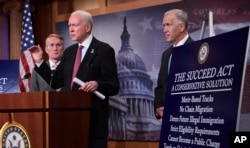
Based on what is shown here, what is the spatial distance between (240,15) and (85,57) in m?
1.48

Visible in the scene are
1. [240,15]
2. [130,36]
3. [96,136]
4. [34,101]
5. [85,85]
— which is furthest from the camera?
[130,36]

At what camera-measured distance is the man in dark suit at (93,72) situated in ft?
9.18

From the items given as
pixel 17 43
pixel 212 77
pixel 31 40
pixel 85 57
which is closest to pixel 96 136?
pixel 85 57

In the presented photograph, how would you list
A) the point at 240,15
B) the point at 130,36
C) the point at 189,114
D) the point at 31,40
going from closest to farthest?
the point at 189,114 < the point at 240,15 < the point at 130,36 < the point at 31,40

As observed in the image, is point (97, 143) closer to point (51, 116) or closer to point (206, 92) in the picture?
point (51, 116)

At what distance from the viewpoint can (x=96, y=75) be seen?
9.66 ft

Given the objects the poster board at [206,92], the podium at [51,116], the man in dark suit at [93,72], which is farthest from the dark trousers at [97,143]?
the poster board at [206,92]

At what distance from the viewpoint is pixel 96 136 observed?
109 inches

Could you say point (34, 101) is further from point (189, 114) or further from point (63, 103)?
point (189, 114)

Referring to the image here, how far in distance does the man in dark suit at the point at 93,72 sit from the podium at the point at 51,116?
325 mm

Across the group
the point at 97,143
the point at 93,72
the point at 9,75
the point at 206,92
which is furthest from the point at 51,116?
the point at 9,75

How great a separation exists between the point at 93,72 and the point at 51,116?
0.72 m

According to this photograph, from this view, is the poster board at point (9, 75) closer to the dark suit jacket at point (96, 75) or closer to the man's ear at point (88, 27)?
the dark suit jacket at point (96, 75)

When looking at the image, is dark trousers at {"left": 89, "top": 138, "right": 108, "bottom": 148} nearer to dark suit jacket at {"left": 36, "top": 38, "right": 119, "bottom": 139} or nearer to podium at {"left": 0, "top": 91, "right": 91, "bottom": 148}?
dark suit jacket at {"left": 36, "top": 38, "right": 119, "bottom": 139}
